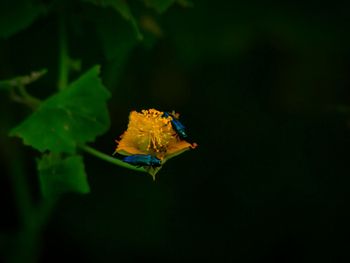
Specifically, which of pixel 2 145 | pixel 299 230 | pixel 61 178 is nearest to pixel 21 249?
pixel 2 145

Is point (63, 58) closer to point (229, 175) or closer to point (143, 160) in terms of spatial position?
point (143, 160)

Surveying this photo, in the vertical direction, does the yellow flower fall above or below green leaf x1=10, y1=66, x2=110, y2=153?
below

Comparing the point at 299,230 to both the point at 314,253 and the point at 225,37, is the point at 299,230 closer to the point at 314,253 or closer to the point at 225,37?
the point at 314,253

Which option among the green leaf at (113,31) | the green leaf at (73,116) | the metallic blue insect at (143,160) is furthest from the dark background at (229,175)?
the metallic blue insect at (143,160)

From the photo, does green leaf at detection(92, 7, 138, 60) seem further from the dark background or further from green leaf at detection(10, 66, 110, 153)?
the dark background

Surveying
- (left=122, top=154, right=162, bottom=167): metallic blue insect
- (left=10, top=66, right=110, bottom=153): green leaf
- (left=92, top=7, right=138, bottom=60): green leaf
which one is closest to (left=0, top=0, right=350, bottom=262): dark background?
(left=92, top=7, right=138, bottom=60): green leaf

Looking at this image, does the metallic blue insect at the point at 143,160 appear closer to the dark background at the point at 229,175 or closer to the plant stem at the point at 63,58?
the plant stem at the point at 63,58
